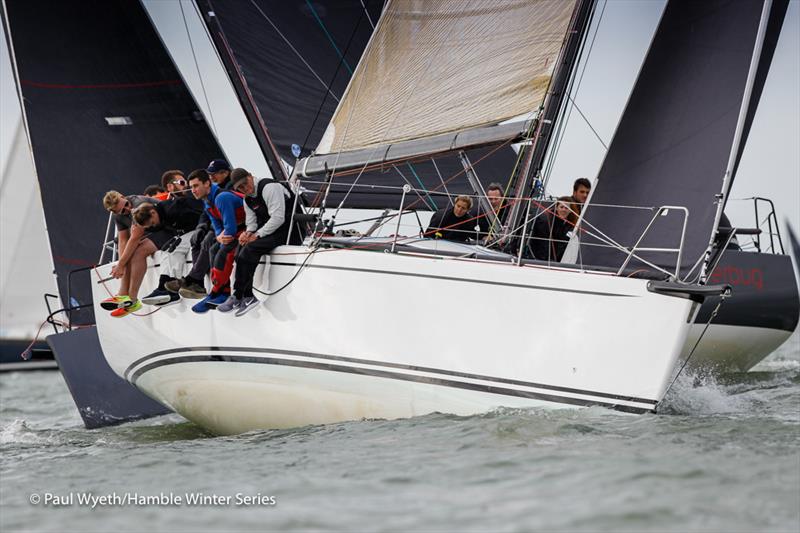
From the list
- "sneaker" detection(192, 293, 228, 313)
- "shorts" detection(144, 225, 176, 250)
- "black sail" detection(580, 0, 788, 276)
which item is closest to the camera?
"black sail" detection(580, 0, 788, 276)

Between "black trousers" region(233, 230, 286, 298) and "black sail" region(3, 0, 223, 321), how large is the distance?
4699 millimetres

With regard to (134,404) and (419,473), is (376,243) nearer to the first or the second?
(419,473)

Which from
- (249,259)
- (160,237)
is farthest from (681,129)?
(160,237)

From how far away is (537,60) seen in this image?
265 inches

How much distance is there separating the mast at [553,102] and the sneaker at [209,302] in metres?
1.99

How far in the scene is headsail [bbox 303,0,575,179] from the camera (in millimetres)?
6750

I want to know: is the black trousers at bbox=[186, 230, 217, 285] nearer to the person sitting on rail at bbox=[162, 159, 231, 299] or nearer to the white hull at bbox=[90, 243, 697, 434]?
the person sitting on rail at bbox=[162, 159, 231, 299]

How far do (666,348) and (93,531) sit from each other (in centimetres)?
313

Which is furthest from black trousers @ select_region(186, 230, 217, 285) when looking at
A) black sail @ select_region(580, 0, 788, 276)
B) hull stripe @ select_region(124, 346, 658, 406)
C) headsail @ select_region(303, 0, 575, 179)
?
black sail @ select_region(580, 0, 788, 276)

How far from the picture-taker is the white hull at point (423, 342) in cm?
570

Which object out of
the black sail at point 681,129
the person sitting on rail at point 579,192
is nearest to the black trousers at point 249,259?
the black sail at point 681,129

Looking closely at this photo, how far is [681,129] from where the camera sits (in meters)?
6.27

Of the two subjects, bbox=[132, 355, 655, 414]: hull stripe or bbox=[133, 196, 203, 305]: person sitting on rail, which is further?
bbox=[133, 196, 203, 305]: person sitting on rail

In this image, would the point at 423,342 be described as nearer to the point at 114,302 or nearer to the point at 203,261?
the point at 203,261
